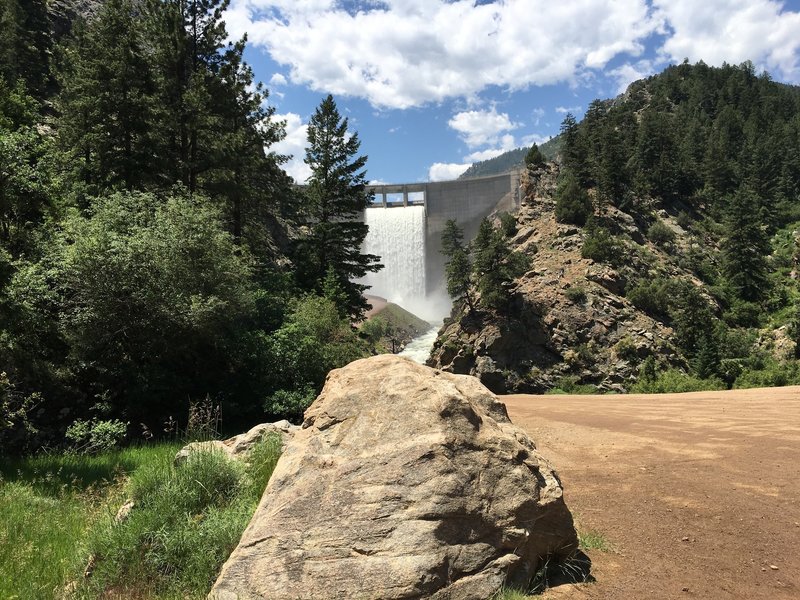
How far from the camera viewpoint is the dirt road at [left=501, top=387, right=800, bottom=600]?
4.74 metres

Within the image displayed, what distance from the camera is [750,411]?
46.0ft

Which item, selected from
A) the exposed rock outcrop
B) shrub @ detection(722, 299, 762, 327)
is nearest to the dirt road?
the exposed rock outcrop

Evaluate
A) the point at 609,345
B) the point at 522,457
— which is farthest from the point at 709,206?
the point at 522,457

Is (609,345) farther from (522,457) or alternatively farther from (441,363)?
(522,457)

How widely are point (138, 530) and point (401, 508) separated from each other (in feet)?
8.19

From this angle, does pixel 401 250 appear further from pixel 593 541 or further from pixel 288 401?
pixel 593 541

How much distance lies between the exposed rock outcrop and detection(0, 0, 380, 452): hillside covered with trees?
132 cm

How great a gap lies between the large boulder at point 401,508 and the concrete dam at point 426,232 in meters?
61.8

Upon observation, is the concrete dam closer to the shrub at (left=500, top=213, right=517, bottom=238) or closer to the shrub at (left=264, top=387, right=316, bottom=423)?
the shrub at (left=500, top=213, right=517, bottom=238)

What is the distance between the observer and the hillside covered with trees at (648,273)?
3394cm

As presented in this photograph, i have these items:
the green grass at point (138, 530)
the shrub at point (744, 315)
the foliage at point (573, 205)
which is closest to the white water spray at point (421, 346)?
the foliage at point (573, 205)

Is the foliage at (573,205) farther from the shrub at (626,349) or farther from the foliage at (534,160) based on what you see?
the shrub at (626,349)

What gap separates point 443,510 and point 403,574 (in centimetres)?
61

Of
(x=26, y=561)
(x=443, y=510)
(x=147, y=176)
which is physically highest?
(x=147, y=176)
